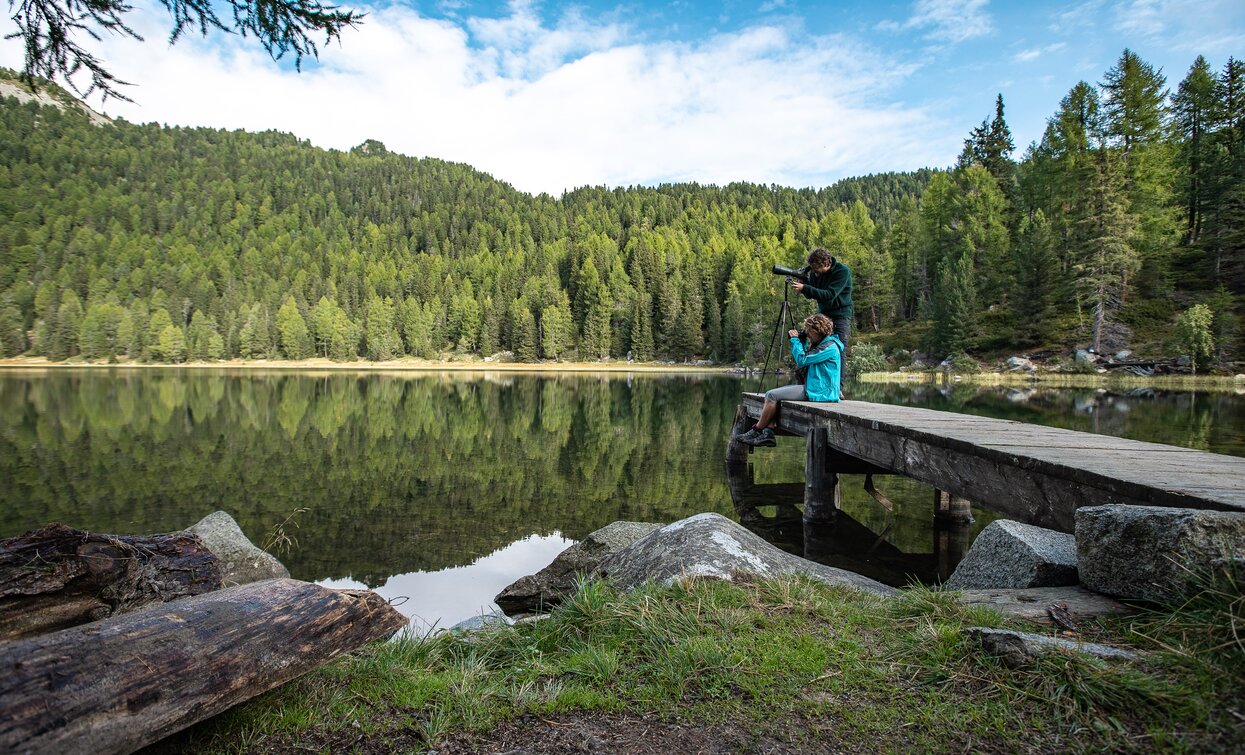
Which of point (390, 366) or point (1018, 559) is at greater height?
point (1018, 559)

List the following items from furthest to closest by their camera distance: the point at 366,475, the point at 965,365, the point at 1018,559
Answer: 1. the point at 965,365
2. the point at 366,475
3. the point at 1018,559

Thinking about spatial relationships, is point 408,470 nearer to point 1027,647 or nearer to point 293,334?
point 1027,647

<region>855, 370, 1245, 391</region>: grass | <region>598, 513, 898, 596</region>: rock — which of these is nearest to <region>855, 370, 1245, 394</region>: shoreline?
<region>855, 370, 1245, 391</region>: grass

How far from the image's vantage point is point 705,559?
4.12 meters

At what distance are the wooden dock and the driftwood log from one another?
5877mm

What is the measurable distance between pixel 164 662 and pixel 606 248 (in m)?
119

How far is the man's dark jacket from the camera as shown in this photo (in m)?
10.4

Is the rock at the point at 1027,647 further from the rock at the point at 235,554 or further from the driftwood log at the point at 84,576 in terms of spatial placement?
the rock at the point at 235,554

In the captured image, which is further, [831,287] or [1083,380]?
[1083,380]

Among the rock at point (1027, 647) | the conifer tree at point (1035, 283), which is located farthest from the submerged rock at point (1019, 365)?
the rock at point (1027, 647)

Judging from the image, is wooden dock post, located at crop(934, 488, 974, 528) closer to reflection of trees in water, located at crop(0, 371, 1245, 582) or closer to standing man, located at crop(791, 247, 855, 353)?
reflection of trees in water, located at crop(0, 371, 1245, 582)

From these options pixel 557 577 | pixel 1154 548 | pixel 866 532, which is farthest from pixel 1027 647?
pixel 866 532

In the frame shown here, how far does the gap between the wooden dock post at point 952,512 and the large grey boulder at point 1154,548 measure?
6.00 m

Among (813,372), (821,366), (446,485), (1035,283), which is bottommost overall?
(446,485)
